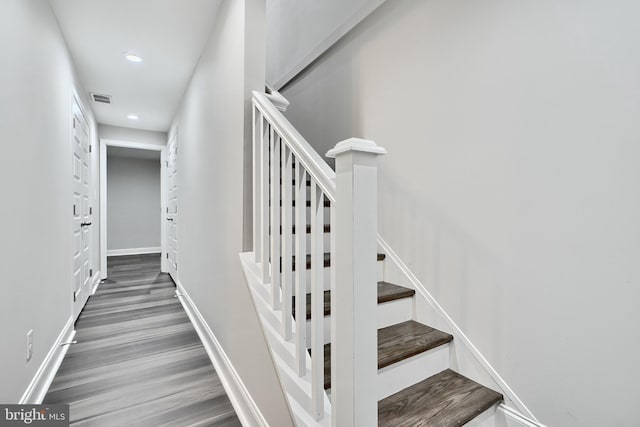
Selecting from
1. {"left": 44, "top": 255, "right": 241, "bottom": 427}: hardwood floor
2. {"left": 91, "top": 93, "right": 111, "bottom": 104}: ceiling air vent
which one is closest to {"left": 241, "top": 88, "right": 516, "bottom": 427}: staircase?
{"left": 44, "top": 255, "right": 241, "bottom": 427}: hardwood floor

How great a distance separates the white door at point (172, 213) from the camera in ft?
13.0

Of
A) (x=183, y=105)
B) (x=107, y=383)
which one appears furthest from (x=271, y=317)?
(x=183, y=105)

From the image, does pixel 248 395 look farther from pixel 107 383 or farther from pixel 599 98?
pixel 599 98

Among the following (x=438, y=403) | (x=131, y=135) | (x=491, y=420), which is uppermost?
(x=131, y=135)

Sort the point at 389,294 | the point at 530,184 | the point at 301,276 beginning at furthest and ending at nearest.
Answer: the point at 389,294 → the point at 530,184 → the point at 301,276

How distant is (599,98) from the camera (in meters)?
1.04

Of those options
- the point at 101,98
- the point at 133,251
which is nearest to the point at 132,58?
the point at 101,98

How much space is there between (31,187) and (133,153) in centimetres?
558

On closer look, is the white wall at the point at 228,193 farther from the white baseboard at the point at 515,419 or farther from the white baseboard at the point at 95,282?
the white baseboard at the point at 95,282

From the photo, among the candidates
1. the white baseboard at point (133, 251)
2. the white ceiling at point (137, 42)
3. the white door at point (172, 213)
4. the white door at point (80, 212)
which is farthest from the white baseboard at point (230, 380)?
the white baseboard at point (133, 251)

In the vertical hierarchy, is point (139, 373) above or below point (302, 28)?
Answer: below

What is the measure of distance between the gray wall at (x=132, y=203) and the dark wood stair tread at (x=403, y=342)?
7.32m

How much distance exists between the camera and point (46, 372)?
1788 mm

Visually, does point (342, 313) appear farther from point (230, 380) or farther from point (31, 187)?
point (31, 187)
